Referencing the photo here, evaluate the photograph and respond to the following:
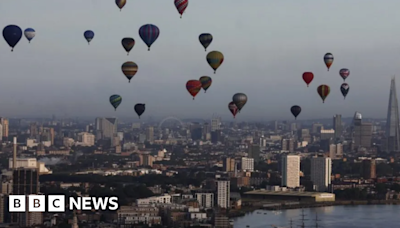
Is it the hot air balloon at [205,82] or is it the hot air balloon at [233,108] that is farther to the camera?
the hot air balloon at [233,108]

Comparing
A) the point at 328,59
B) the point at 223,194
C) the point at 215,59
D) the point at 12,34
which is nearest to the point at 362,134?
the point at 223,194

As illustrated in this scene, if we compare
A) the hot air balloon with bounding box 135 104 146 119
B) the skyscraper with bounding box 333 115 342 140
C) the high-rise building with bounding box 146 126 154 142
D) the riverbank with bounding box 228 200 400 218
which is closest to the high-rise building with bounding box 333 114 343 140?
the skyscraper with bounding box 333 115 342 140

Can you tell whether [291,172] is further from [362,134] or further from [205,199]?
[362,134]

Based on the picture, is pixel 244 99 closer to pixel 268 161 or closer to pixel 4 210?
pixel 4 210

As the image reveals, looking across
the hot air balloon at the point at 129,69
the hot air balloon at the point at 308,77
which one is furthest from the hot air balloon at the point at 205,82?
the hot air balloon at the point at 129,69

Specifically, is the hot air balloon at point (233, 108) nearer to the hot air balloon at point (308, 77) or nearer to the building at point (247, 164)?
the hot air balloon at point (308, 77)
